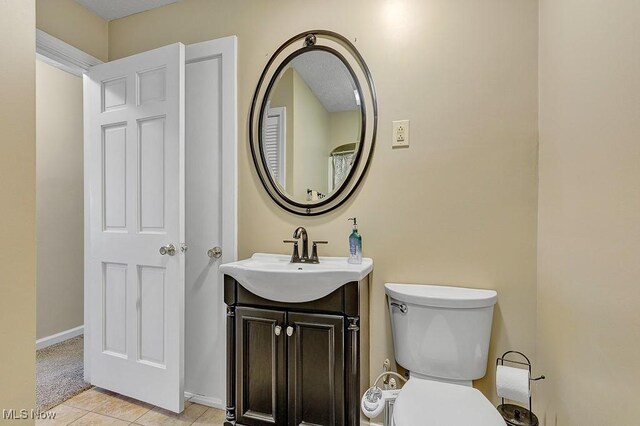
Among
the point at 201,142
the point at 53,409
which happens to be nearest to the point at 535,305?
the point at 201,142

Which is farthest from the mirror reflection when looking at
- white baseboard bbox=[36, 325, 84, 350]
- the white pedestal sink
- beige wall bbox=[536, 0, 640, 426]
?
white baseboard bbox=[36, 325, 84, 350]

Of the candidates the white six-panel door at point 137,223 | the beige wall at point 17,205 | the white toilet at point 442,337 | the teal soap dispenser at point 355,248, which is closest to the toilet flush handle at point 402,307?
the white toilet at point 442,337

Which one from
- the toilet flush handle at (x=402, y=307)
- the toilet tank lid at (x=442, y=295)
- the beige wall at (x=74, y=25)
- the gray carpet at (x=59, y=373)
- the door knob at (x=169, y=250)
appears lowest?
the gray carpet at (x=59, y=373)

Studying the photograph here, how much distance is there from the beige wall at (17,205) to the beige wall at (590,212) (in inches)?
67.1

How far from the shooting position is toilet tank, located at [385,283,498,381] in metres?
1.30

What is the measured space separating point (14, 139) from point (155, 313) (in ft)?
3.68

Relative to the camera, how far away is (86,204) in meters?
2.10

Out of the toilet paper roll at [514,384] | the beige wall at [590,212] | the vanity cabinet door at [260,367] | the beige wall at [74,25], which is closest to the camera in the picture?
the beige wall at [590,212]

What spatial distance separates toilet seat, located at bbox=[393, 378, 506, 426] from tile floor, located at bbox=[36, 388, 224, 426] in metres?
1.14

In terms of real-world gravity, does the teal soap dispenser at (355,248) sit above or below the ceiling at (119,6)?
below

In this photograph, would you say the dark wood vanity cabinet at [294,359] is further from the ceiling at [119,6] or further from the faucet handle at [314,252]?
the ceiling at [119,6]

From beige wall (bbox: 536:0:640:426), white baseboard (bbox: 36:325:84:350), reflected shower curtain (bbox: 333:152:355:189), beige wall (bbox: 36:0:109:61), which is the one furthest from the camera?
white baseboard (bbox: 36:325:84:350)

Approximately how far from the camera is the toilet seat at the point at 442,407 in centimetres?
99

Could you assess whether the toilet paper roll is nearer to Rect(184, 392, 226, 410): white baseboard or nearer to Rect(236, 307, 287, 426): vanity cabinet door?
Rect(236, 307, 287, 426): vanity cabinet door
